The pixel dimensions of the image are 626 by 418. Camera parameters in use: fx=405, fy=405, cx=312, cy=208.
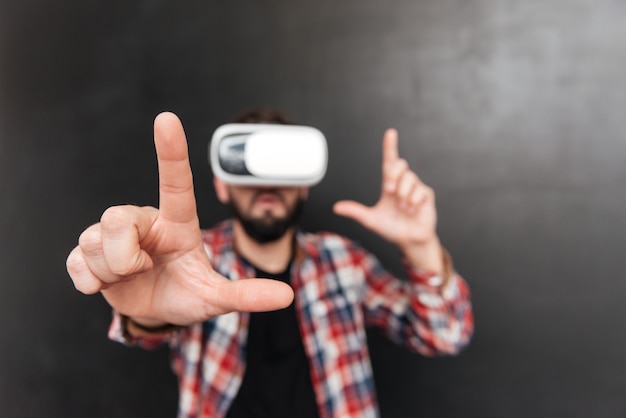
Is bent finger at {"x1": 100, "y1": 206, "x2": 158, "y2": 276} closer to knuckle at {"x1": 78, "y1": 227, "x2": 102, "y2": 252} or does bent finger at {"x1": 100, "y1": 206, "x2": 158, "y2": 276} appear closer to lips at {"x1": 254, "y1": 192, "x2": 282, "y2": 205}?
knuckle at {"x1": 78, "y1": 227, "x2": 102, "y2": 252}

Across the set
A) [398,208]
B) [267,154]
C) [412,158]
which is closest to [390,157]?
[398,208]

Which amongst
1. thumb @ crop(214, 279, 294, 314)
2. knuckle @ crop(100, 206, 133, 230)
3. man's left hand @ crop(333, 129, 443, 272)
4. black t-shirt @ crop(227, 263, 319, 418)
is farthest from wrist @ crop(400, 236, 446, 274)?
knuckle @ crop(100, 206, 133, 230)

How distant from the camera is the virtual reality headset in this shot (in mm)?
568

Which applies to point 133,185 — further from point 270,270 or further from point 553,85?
point 553,85

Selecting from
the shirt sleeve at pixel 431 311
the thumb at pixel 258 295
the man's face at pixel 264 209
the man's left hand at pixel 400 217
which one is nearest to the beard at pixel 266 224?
the man's face at pixel 264 209

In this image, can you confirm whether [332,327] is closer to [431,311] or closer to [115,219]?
[431,311]

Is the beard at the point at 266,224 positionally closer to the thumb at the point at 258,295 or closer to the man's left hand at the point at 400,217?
the man's left hand at the point at 400,217

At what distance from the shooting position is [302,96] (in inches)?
35.4

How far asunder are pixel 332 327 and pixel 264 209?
246mm

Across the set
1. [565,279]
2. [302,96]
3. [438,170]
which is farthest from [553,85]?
[302,96]

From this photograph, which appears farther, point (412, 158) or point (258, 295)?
point (412, 158)

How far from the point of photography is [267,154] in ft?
1.86

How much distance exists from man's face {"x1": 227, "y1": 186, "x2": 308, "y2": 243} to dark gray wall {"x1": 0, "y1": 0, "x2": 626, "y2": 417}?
7.9 inches

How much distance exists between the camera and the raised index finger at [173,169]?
35 centimetres
